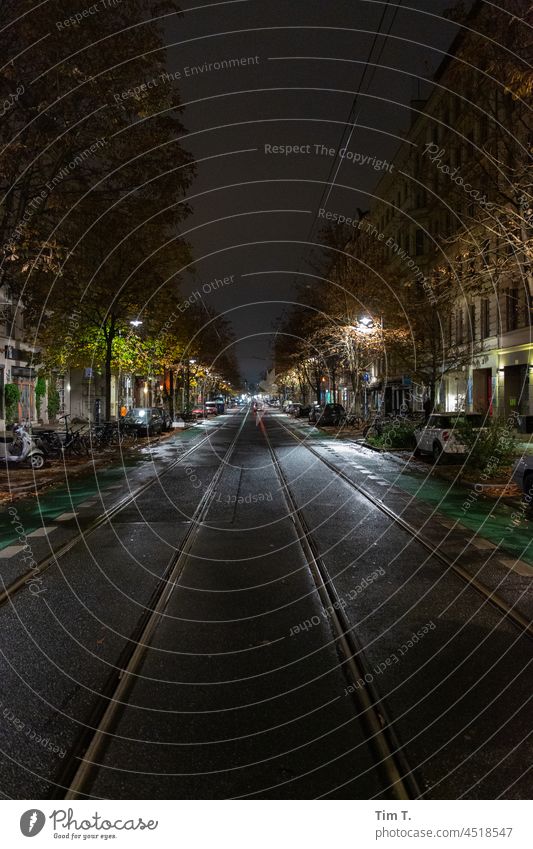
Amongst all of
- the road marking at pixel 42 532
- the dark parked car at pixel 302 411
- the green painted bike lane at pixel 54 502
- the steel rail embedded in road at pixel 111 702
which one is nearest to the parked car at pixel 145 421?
the green painted bike lane at pixel 54 502

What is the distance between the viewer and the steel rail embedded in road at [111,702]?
3.56 meters

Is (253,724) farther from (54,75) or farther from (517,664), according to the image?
(54,75)

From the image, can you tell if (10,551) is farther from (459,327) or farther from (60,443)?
(459,327)

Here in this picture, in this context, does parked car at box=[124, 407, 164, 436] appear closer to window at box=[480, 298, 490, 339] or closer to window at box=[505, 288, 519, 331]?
window at box=[480, 298, 490, 339]

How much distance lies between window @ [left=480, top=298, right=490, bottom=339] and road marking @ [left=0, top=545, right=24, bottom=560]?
116ft

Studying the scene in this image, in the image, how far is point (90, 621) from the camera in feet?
20.4

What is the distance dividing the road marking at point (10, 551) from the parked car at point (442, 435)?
44.3 feet

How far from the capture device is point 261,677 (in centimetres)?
487

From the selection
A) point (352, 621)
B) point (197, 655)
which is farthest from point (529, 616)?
point (197, 655)

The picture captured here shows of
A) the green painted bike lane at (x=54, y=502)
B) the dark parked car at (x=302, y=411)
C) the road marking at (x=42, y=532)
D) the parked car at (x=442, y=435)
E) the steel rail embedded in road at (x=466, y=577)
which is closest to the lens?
the steel rail embedded in road at (x=466, y=577)

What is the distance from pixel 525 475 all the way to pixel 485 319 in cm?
2914

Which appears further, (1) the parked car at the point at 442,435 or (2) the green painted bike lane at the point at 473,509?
(1) the parked car at the point at 442,435

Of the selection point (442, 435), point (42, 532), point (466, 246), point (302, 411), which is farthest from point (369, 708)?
point (302, 411)

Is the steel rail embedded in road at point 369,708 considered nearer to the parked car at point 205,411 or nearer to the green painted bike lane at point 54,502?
the green painted bike lane at point 54,502
